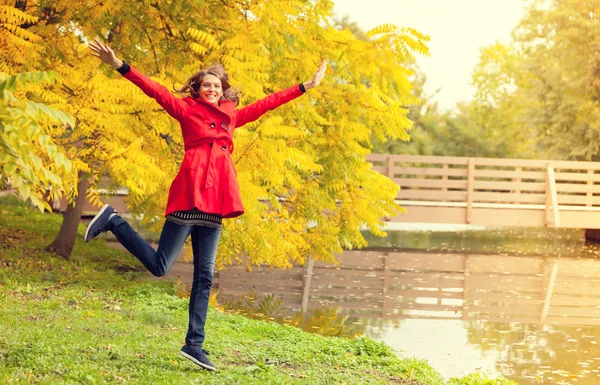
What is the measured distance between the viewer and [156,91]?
5.70 metres

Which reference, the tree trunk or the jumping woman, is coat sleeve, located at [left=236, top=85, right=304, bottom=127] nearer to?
the jumping woman

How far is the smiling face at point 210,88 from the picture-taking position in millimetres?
5812

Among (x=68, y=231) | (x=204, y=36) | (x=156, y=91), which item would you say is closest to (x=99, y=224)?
(x=156, y=91)

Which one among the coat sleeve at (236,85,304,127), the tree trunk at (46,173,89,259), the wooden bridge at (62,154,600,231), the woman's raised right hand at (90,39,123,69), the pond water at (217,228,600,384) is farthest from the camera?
the wooden bridge at (62,154,600,231)

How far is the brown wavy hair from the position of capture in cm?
584

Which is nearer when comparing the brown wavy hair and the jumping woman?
the jumping woman

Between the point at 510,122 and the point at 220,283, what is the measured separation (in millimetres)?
32913

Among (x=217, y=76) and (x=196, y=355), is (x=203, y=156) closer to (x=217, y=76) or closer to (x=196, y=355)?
(x=217, y=76)

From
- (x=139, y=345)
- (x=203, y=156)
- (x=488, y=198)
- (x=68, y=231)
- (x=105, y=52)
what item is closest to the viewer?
(x=105, y=52)

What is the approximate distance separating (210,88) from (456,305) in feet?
25.6

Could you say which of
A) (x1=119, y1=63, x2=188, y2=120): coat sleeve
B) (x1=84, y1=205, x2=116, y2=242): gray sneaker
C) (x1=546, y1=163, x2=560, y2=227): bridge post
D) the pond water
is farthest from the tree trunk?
(x1=546, y1=163, x2=560, y2=227): bridge post

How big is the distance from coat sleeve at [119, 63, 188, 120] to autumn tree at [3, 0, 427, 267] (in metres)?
3.27

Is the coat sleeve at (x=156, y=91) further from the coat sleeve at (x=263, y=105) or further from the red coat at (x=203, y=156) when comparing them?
the coat sleeve at (x=263, y=105)

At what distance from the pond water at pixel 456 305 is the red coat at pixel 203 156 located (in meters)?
3.36
